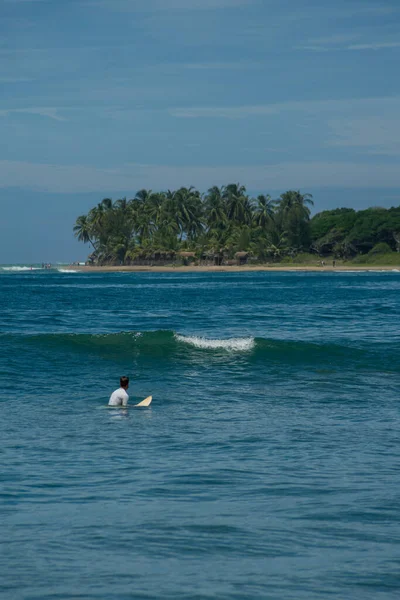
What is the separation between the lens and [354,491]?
35.1 ft

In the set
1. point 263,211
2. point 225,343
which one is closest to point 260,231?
point 263,211

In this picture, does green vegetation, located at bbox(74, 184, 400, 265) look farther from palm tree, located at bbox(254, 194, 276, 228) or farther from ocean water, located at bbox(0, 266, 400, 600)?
ocean water, located at bbox(0, 266, 400, 600)

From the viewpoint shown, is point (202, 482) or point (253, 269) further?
point (253, 269)

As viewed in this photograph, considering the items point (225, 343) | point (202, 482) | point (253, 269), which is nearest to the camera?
point (202, 482)

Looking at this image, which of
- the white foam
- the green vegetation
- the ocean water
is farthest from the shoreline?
the ocean water

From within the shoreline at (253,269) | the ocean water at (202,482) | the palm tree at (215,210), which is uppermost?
the palm tree at (215,210)

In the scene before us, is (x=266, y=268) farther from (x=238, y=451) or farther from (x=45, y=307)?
(x=238, y=451)

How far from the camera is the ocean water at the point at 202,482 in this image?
25.8 ft

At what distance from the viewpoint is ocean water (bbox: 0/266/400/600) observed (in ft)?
25.8

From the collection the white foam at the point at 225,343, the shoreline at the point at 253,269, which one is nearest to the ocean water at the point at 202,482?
the white foam at the point at 225,343

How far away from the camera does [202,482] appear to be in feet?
36.9

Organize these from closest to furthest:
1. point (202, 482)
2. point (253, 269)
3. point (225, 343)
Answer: point (202, 482) → point (225, 343) → point (253, 269)

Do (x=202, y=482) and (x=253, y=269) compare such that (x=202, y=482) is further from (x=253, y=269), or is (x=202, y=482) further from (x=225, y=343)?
(x=253, y=269)

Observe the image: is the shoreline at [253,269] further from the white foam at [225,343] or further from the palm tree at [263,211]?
the white foam at [225,343]
